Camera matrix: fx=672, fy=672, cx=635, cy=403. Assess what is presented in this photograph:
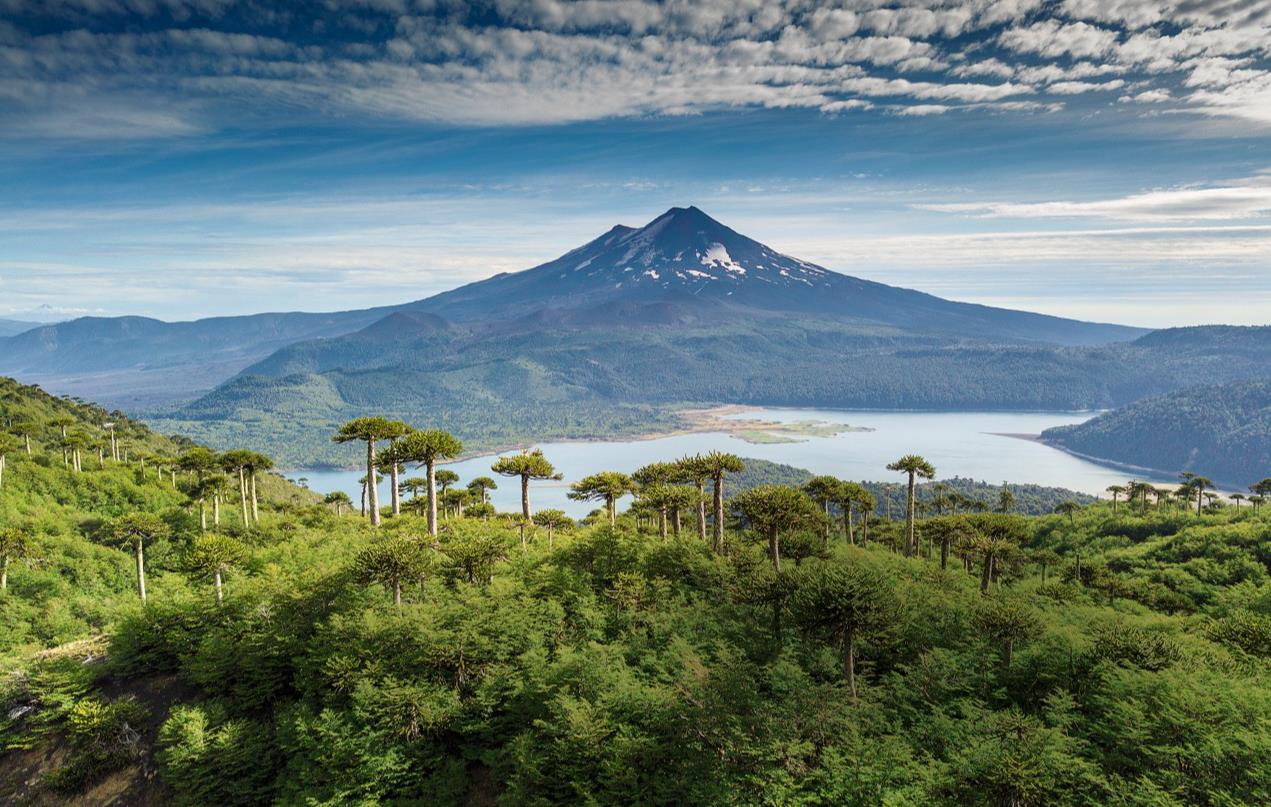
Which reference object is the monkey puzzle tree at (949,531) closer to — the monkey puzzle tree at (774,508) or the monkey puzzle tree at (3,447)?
the monkey puzzle tree at (774,508)

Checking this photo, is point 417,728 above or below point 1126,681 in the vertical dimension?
below

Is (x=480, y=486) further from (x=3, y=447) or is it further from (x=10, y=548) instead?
(x=3, y=447)

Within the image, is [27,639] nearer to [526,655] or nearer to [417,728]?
[417,728]

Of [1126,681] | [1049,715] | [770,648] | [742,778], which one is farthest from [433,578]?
[1126,681]

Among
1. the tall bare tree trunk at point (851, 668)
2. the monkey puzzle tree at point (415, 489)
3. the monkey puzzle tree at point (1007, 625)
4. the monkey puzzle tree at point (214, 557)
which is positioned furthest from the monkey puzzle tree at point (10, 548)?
the monkey puzzle tree at point (1007, 625)

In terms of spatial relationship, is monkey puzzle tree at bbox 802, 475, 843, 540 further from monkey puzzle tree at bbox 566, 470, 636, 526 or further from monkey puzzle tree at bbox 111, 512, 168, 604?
monkey puzzle tree at bbox 111, 512, 168, 604

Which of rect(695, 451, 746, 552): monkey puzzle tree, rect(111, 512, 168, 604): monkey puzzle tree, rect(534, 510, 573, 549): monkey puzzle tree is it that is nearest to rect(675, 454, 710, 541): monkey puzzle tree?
rect(695, 451, 746, 552): monkey puzzle tree

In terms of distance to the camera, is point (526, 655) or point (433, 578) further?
point (433, 578)
